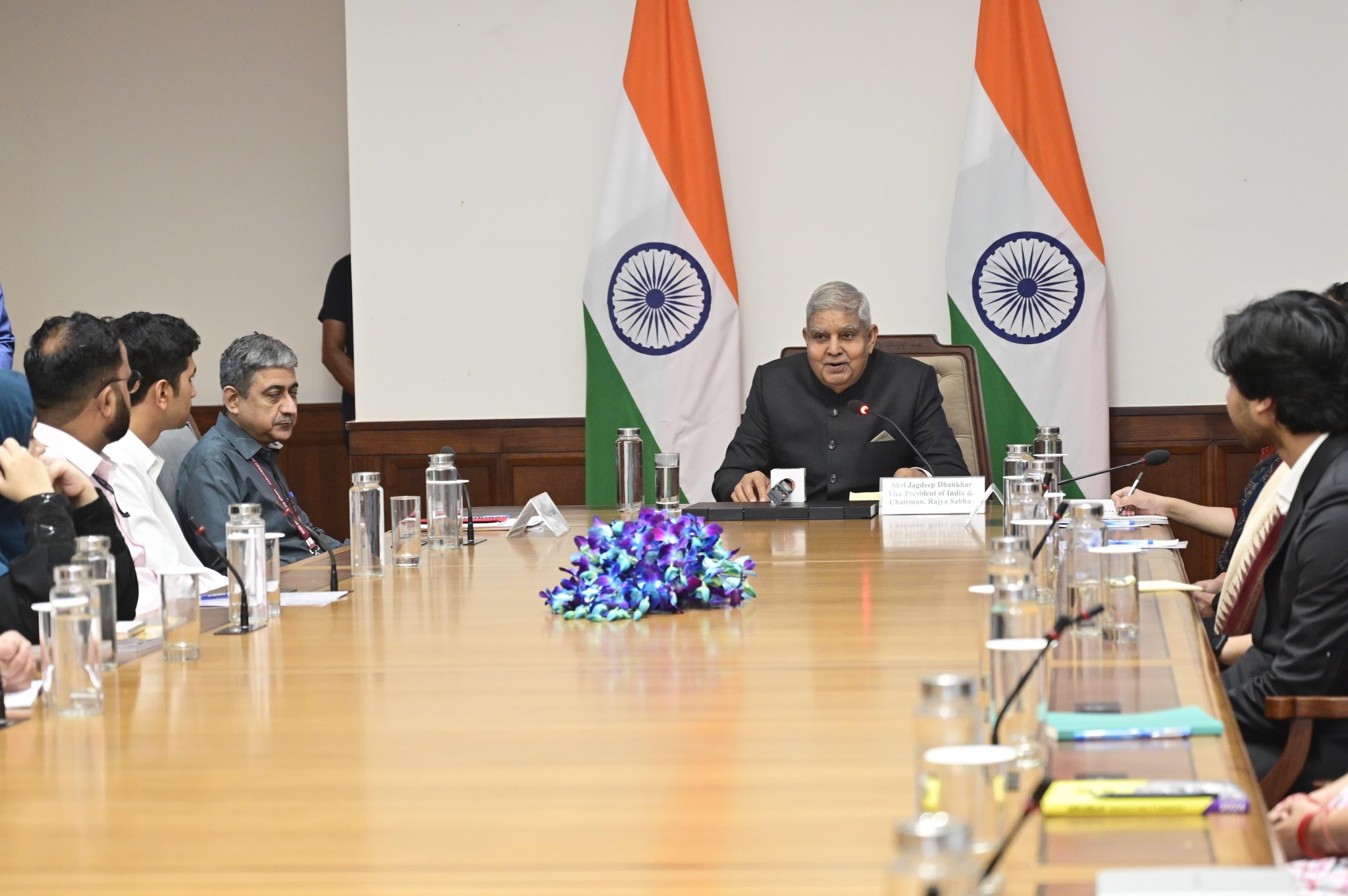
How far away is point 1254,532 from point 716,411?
123 inches

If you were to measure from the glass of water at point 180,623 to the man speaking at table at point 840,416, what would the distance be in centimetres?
255

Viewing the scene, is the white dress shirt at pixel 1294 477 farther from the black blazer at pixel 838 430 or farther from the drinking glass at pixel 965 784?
the black blazer at pixel 838 430

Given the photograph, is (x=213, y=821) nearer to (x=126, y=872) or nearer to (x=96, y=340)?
(x=126, y=872)

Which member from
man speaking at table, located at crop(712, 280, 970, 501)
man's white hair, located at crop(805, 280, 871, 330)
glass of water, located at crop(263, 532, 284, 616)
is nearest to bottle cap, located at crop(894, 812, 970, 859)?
glass of water, located at crop(263, 532, 284, 616)

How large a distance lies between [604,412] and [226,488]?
6.72ft

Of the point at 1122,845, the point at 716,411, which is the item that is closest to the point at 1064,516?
the point at 1122,845

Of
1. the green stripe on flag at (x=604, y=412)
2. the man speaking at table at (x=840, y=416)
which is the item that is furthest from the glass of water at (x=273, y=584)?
the green stripe on flag at (x=604, y=412)

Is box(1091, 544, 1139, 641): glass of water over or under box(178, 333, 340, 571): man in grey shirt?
under

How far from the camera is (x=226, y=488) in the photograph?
3.71m

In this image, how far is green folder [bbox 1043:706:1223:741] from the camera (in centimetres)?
144

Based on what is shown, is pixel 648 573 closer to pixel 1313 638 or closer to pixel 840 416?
pixel 1313 638

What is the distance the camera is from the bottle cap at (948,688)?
1061 millimetres

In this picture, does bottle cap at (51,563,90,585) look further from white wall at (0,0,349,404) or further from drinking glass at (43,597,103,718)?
white wall at (0,0,349,404)

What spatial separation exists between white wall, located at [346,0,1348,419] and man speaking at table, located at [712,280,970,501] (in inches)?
36.7
